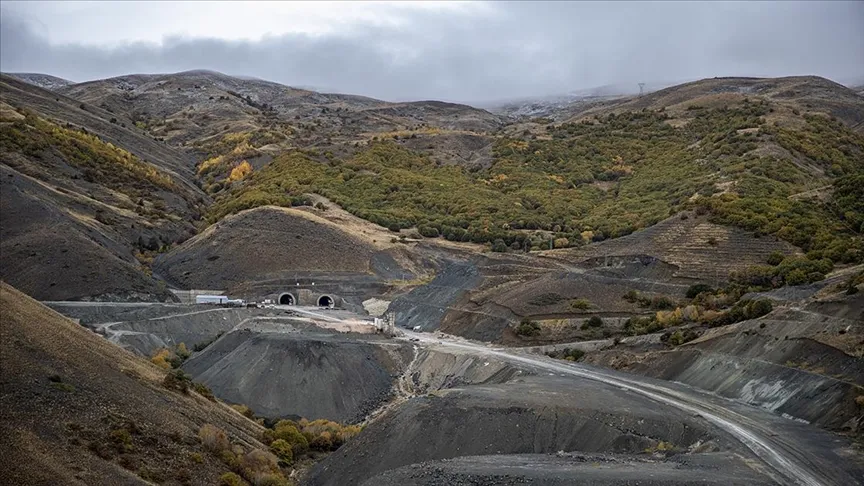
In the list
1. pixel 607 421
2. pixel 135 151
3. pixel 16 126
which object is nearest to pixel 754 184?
pixel 607 421

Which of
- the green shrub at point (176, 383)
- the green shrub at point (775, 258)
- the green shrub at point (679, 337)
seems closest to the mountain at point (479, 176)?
the green shrub at point (775, 258)

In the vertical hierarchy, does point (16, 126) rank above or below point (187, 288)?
above

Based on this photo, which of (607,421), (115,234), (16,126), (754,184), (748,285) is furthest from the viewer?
(16,126)

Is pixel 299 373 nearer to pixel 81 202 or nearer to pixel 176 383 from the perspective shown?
pixel 176 383

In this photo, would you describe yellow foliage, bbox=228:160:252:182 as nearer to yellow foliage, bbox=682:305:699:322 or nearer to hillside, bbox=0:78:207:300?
hillside, bbox=0:78:207:300

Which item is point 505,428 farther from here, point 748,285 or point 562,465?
point 748,285

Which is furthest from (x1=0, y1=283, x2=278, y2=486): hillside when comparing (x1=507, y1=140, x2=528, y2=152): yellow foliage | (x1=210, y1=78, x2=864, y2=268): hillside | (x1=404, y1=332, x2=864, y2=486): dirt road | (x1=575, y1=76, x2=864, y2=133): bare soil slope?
(x1=507, y1=140, x2=528, y2=152): yellow foliage

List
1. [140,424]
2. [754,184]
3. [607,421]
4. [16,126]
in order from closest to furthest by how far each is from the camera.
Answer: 1. [140,424]
2. [607,421]
3. [754,184]
4. [16,126]
